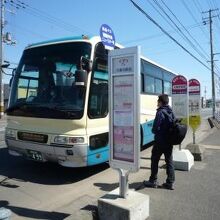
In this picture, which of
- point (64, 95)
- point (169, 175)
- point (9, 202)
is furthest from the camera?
point (64, 95)

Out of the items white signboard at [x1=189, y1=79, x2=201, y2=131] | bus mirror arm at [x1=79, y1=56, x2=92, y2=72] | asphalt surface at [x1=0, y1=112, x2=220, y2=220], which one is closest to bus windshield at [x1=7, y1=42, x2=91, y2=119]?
bus mirror arm at [x1=79, y1=56, x2=92, y2=72]

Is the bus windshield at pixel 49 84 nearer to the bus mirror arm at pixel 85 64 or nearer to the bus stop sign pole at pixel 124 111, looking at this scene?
the bus mirror arm at pixel 85 64

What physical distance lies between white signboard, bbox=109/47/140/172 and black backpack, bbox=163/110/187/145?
62.9 inches

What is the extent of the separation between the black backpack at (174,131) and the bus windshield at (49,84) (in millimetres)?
1849

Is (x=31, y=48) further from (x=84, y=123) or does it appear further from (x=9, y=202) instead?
(x=9, y=202)

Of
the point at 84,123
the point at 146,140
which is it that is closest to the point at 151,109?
the point at 146,140

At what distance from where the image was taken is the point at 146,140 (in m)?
10.9

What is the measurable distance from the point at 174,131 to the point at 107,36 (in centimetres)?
302

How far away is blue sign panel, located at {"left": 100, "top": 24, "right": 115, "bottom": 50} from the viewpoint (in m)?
7.73

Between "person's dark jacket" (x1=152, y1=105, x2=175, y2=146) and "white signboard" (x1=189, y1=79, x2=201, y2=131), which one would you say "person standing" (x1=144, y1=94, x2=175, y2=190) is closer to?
"person's dark jacket" (x1=152, y1=105, x2=175, y2=146)

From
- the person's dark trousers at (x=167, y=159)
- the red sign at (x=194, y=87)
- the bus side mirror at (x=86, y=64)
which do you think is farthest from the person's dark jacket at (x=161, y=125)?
the red sign at (x=194, y=87)

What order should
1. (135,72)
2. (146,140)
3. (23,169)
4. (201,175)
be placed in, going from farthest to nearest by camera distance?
(146,140) < (23,169) < (201,175) < (135,72)

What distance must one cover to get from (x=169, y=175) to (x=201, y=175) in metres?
1.58

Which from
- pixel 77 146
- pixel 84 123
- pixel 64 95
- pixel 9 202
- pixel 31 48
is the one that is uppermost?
pixel 31 48
